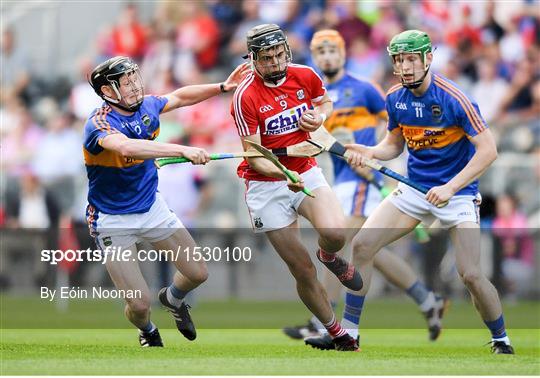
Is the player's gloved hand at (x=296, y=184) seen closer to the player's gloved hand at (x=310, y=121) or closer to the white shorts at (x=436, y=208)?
the player's gloved hand at (x=310, y=121)

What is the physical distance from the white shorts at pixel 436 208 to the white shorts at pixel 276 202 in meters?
0.82

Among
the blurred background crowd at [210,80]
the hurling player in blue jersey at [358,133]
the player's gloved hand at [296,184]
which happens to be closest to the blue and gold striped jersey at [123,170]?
the player's gloved hand at [296,184]

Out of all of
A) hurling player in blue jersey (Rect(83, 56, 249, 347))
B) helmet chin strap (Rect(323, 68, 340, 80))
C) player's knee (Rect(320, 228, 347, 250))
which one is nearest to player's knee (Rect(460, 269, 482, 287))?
player's knee (Rect(320, 228, 347, 250))

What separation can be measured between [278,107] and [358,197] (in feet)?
8.65

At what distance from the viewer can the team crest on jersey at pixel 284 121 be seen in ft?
31.3

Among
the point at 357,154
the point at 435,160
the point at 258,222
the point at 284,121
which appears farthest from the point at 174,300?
the point at 435,160

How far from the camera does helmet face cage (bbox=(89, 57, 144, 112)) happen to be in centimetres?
967

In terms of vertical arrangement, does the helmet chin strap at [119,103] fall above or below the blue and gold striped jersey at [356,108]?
above

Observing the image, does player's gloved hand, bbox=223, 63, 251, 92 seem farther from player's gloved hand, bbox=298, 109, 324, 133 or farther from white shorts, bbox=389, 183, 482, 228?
white shorts, bbox=389, 183, 482, 228

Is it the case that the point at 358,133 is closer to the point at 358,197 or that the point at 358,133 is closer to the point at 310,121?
the point at 358,197

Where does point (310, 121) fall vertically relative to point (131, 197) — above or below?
above

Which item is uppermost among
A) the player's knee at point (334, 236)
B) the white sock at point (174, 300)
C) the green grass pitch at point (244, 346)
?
the player's knee at point (334, 236)

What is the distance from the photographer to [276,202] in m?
9.66

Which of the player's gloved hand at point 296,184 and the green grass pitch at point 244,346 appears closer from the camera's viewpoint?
the green grass pitch at point 244,346
